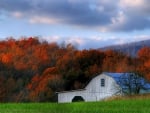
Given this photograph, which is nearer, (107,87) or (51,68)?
(107,87)

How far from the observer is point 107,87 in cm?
6084

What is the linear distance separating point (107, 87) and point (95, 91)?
11.0 feet

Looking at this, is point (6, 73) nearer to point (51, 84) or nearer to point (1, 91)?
point (1, 91)

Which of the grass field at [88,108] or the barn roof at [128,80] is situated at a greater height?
the grass field at [88,108]

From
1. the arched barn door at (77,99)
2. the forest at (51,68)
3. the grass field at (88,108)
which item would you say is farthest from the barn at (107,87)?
the grass field at (88,108)

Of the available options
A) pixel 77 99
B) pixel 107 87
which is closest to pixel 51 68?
pixel 77 99

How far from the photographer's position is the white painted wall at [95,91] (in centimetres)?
6021

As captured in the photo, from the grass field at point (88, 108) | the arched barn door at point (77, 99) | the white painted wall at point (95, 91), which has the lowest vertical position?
the arched barn door at point (77, 99)

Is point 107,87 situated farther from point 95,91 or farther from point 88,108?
point 88,108

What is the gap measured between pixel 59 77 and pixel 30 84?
1266 cm

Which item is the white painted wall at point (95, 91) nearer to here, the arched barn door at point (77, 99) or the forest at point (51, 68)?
the arched barn door at point (77, 99)

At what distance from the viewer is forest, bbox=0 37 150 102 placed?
7294 centimetres

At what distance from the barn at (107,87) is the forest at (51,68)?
3.20 meters

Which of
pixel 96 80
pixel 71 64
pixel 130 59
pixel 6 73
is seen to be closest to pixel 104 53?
pixel 130 59
